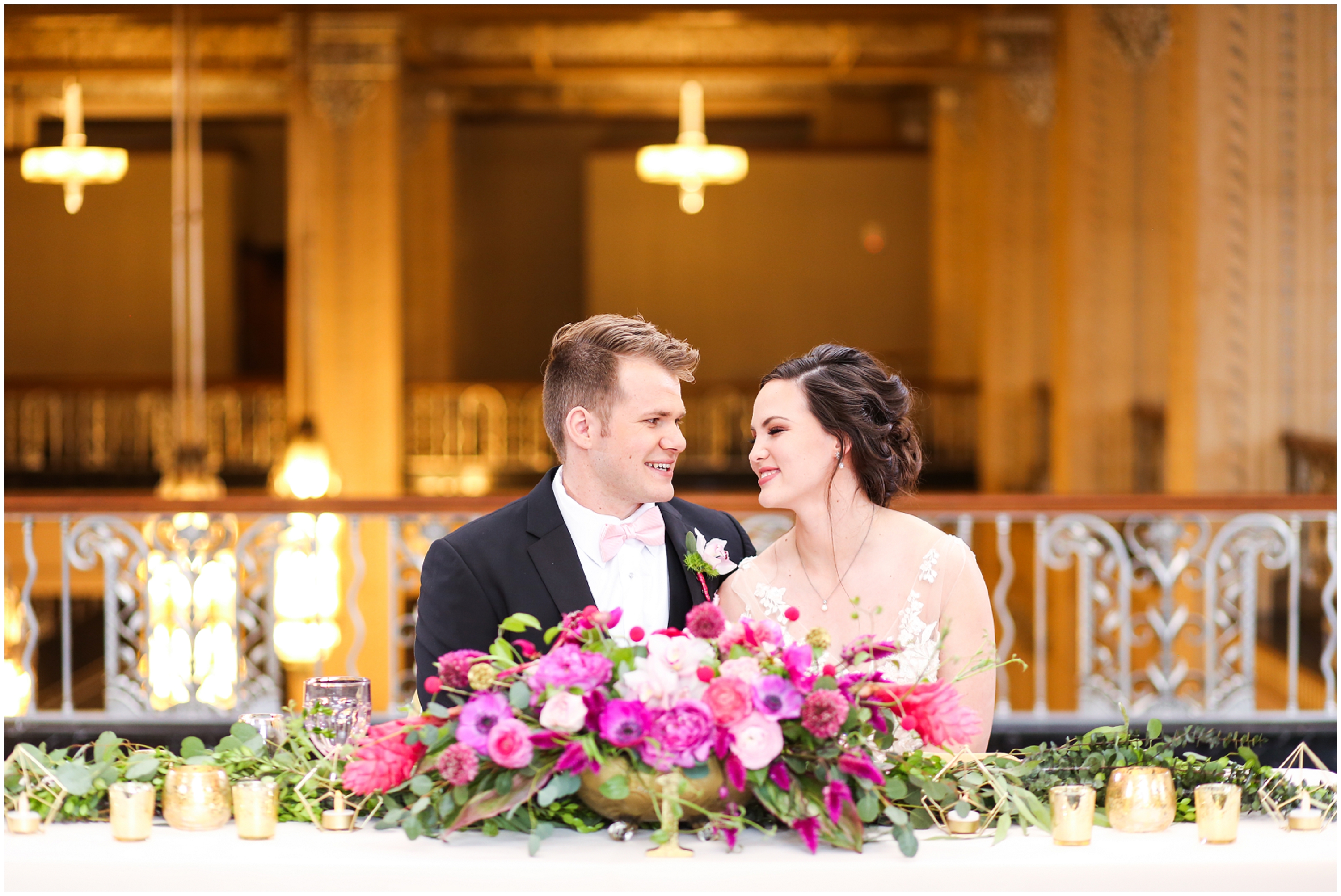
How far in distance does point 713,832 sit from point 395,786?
0.43m

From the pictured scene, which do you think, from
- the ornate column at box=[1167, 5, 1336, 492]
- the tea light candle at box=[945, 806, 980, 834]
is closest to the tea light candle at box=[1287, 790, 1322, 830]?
the tea light candle at box=[945, 806, 980, 834]

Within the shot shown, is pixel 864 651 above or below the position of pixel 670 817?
above

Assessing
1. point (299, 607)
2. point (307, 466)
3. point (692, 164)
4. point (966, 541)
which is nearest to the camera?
point (966, 541)

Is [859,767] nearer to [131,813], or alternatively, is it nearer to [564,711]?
[564,711]

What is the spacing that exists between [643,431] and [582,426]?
123mm

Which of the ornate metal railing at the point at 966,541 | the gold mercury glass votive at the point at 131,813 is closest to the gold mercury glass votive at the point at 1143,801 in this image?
the gold mercury glass votive at the point at 131,813

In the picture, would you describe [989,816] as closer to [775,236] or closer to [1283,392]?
[1283,392]

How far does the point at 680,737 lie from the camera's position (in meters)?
1.70

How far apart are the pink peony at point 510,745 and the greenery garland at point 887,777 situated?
0.46ft

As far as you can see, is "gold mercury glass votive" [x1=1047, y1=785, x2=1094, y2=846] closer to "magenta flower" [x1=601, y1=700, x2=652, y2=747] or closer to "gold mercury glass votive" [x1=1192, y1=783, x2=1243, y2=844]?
"gold mercury glass votive" [x1=1192, y1=783, x2=1243, y2=844]

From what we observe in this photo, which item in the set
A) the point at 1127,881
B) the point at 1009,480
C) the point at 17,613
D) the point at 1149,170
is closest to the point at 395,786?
the point at 1127,881

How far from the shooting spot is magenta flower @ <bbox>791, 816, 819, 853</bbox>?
179 cm

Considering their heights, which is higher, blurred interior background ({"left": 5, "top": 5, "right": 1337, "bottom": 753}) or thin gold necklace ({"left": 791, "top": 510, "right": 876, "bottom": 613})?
blurred interior background ({"left": 5, "top": 5, "right": 1337, "bottom": 753})

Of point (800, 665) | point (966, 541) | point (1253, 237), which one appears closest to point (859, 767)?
point (800, 665)
